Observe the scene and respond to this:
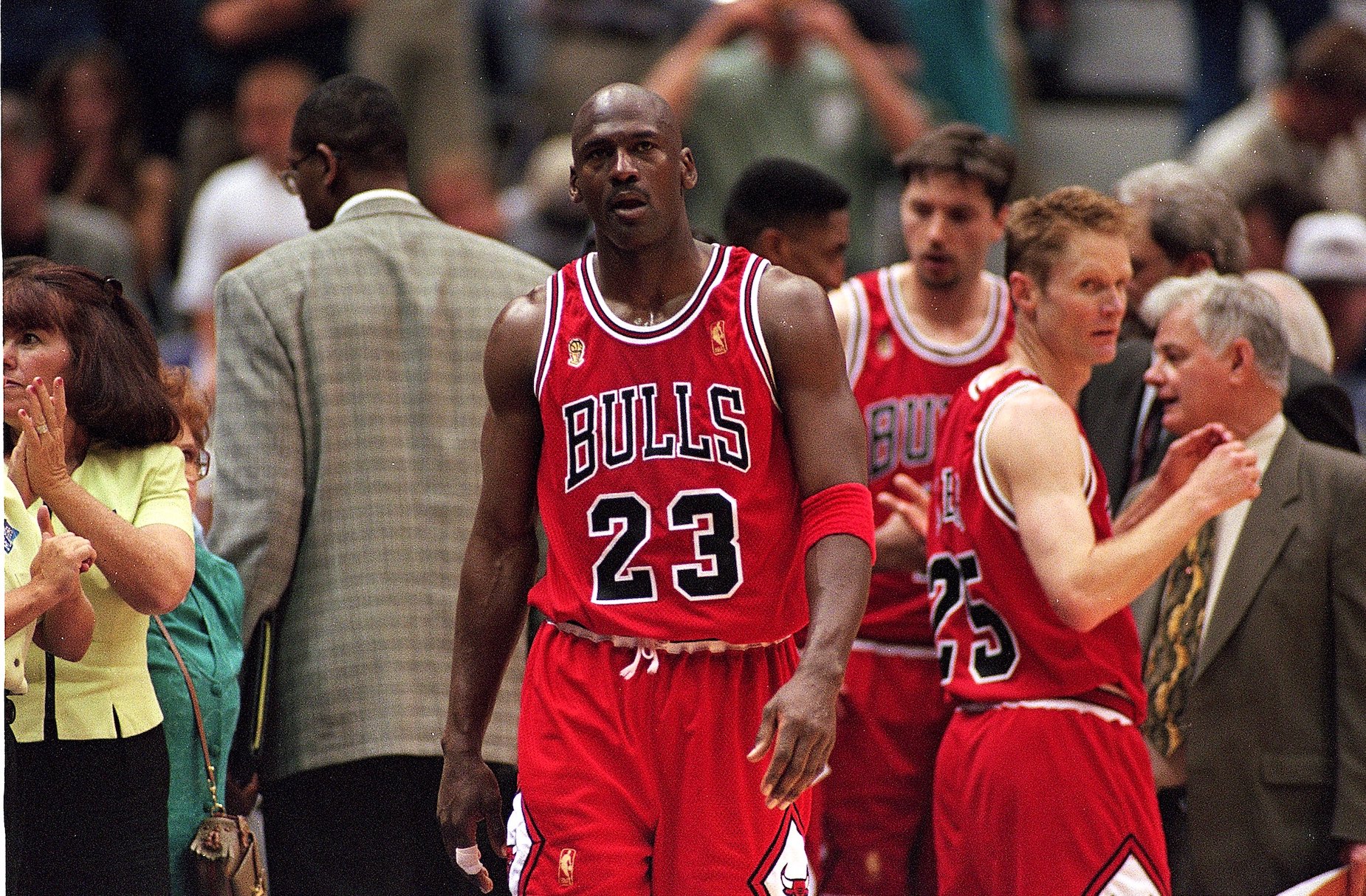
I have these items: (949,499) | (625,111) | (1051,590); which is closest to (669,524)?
(625,111)

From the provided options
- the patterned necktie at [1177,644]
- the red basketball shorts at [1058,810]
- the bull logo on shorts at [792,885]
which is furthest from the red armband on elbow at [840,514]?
the patterned necktie at [1177,644]

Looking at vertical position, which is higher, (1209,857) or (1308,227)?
(1308,227)

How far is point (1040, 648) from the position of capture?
4.80 meters

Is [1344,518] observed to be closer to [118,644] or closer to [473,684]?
[473,684]

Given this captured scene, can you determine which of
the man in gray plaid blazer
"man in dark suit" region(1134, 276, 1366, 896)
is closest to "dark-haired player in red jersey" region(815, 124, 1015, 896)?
"man in dark suit" region(1134, 276, 1366, 896)

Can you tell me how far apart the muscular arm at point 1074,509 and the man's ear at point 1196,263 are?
1.42 m

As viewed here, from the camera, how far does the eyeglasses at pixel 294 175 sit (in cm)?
532

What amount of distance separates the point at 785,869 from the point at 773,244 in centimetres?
227

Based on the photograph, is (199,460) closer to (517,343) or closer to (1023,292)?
(517,343)

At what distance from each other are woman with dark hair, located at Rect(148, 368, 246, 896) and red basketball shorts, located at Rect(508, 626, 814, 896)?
102 cm

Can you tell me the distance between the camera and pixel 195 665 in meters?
4.78

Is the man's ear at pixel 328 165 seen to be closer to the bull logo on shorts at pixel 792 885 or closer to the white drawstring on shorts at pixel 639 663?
the white drawstring on shorts at pixel 639 663

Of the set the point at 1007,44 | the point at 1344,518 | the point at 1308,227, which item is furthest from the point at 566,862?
the point at 1007,44

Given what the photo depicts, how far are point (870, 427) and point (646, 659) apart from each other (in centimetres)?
195
